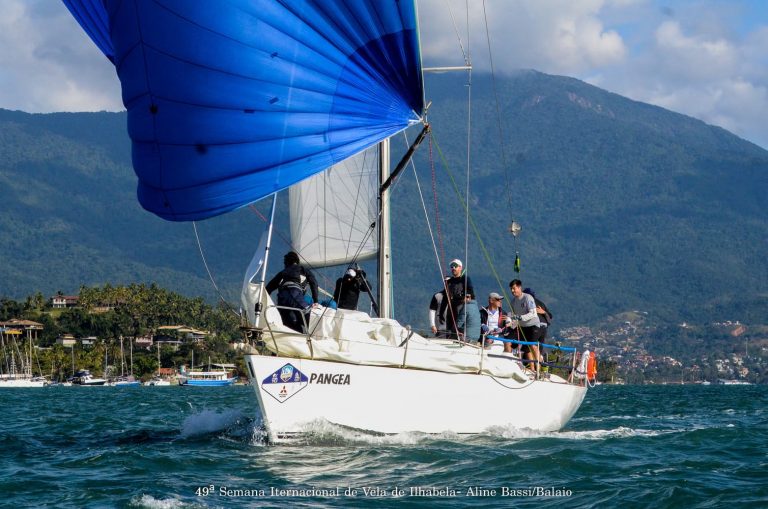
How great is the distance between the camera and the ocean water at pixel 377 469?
13680 mm

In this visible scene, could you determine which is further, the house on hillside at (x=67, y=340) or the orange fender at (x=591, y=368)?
the house on hillside at (x=67, y=340)

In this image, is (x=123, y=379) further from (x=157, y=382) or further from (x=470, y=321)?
(x=470, y=321)

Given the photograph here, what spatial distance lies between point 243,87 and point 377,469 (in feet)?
17.8

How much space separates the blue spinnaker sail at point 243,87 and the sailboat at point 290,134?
2 cm

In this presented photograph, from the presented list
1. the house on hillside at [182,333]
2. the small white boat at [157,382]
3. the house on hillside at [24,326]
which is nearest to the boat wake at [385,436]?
the small white boat at [157,382]

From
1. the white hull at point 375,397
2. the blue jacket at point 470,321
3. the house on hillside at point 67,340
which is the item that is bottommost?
the white hull at point 375,397

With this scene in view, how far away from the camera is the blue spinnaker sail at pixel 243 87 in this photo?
16.9 metres

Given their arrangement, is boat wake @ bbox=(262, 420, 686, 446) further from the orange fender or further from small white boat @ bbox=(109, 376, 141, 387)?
small white boat @ bbox=(109, 376, 141, 387)

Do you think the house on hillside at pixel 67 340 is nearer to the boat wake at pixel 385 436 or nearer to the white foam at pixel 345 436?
the boat wake at pixel 385 436

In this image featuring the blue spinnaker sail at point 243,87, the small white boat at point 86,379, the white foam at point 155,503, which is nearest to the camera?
the white foam at point 155,503

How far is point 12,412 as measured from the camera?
31.2 meters

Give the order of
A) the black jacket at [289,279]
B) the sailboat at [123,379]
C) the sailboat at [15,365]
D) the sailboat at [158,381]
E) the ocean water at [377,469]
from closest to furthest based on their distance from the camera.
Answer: the ocean water at [377,469], the black jacket at [289,279], the sailboat at [15,365], the sailboat at [123,379], the sailboat at [158,381]

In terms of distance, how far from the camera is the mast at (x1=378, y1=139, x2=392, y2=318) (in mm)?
19938

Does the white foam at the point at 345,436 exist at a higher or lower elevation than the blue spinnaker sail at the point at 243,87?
lower
